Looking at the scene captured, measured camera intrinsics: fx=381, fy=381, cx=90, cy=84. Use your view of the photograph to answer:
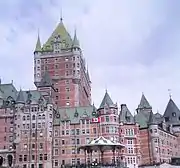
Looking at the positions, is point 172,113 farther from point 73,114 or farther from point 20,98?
point 20,98

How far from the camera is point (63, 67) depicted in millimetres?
118500

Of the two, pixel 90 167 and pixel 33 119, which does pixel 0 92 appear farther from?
pixel 90 167

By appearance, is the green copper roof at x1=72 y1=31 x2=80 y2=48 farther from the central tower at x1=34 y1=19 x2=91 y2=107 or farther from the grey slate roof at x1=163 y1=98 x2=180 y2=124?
the grey slate roof at x1=163 y1=98 x2=180 y2=124

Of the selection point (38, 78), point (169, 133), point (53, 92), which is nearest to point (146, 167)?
point (169, 133)

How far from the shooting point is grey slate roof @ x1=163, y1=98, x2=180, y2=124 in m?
116

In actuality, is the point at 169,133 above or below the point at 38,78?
below

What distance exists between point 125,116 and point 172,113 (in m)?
22.4

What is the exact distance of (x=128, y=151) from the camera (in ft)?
321

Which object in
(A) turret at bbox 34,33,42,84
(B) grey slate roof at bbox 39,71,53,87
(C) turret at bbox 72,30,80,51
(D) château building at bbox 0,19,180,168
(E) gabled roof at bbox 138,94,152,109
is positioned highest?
(C) turret at bbox 72,30,80,51

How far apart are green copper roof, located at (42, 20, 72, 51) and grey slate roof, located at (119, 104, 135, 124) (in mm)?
30075

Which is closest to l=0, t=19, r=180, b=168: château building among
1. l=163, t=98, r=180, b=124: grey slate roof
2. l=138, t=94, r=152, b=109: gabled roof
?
l=163, t=98, r=180, b=124: grey slate roof

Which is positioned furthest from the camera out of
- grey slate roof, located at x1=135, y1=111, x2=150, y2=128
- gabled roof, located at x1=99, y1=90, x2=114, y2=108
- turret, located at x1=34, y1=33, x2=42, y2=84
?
turret, located at x1=34, y1=33, x2=42, y2=84

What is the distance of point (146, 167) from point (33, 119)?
1230 inches

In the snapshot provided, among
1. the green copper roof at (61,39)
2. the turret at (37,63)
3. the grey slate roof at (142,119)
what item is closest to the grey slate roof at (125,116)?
the grey slate roof at (142,119)
